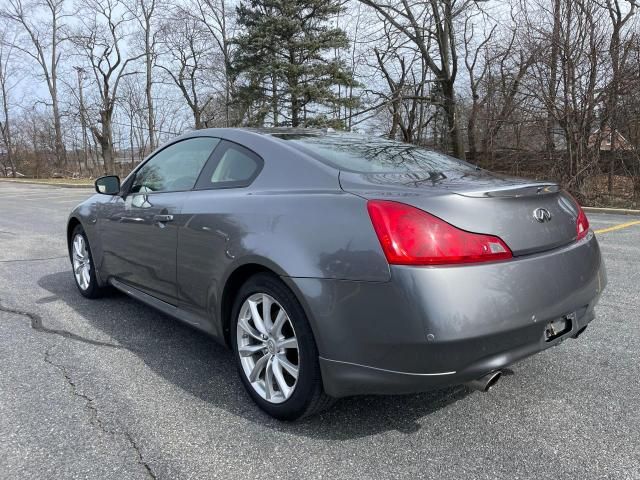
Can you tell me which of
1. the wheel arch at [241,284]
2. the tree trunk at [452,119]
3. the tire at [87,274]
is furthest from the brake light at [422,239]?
the tree trunk at [452,119]

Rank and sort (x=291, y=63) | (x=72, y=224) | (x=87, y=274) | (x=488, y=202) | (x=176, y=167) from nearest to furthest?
(x=488, y=202) → (x=176, y=167) → (x=87, y=274) → (x=72, y=224) → (x=291, y=63)

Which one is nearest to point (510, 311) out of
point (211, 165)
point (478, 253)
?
point (478, 253)

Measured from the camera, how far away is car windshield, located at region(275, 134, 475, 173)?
2.80 metres

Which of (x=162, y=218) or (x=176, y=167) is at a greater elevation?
(x=176, y=167)

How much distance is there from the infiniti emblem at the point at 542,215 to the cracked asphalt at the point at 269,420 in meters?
0.97

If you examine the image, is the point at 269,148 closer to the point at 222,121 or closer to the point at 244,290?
the point at 244,290

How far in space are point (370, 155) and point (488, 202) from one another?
926 mm

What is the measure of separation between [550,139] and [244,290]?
43.1 ft

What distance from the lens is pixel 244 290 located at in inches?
107

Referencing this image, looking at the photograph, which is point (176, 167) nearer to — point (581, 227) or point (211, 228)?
point (211, 228)

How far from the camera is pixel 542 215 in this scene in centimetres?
247

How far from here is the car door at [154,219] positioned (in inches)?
132

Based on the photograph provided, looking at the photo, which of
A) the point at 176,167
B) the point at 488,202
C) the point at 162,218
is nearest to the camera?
the point at 488,202

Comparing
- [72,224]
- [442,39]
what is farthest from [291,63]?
[72,224]
